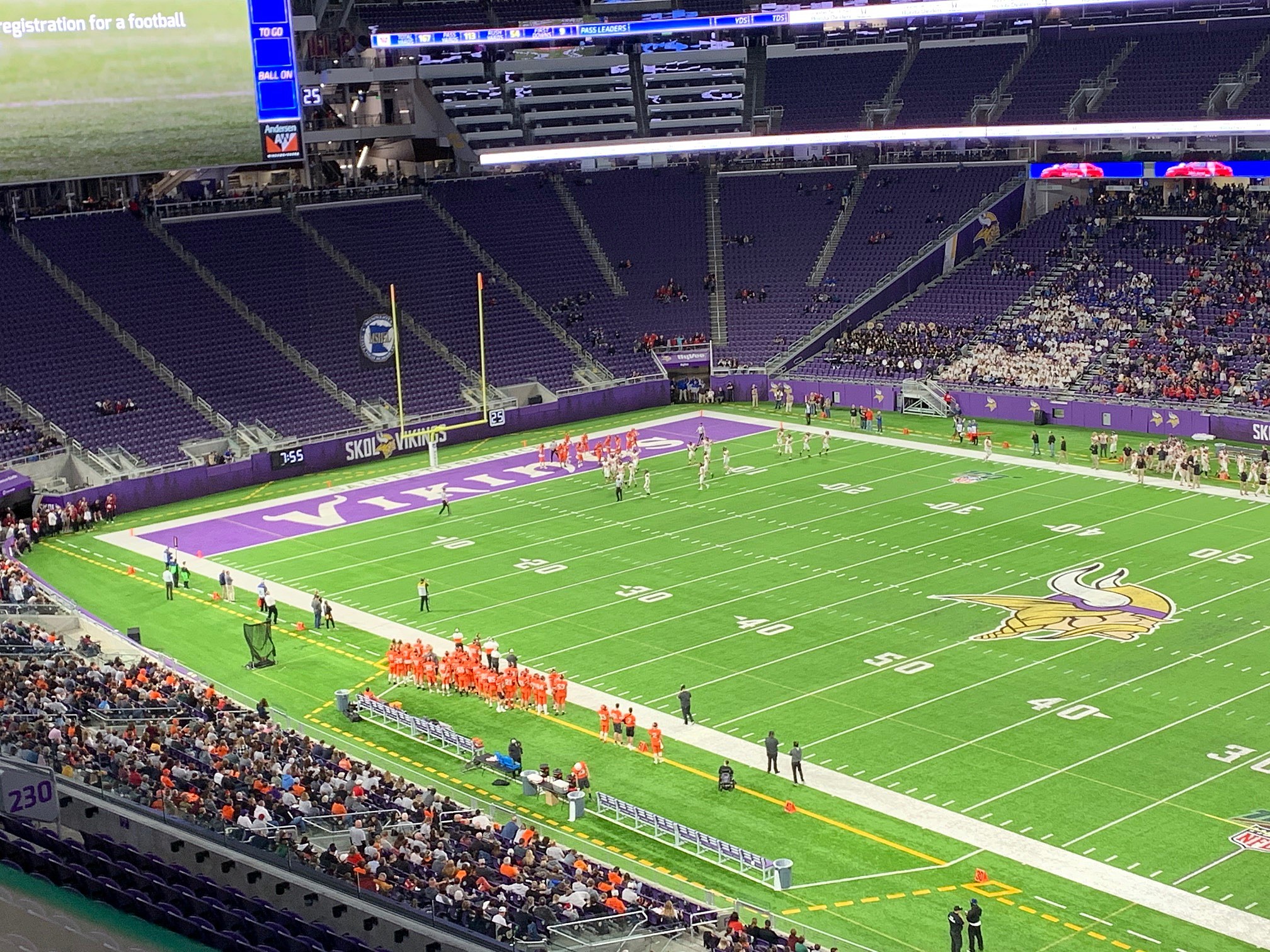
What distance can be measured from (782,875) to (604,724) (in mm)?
6640

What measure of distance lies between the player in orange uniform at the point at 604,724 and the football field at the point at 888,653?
68 cm

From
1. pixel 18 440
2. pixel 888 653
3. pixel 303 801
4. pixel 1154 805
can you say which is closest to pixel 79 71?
pixel 18 440

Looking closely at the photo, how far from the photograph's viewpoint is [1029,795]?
2714 cm

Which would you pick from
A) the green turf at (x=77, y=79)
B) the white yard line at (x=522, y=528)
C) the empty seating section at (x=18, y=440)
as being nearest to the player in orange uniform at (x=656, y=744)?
the white yard line at (x=522, y=528)

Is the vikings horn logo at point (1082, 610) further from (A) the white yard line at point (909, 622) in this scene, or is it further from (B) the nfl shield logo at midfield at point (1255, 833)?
(B) the nfl shield logo at midfield at point (1255, 833)

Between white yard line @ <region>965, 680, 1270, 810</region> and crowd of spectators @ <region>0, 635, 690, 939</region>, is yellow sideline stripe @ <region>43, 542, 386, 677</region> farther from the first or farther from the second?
white yard line @ <region>965, 680, 1270, 810</region>

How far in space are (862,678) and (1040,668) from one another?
365 centimetres

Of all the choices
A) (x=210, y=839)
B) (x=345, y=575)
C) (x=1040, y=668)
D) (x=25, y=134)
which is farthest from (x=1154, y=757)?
(x=25, y=134)

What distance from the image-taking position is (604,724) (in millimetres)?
30406

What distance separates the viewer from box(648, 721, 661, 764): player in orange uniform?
1142 inches

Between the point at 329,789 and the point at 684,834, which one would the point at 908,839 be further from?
the point at 329,789

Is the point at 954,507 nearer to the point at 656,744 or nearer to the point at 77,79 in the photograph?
the point at 656,744

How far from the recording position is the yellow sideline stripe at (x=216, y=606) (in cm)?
3556

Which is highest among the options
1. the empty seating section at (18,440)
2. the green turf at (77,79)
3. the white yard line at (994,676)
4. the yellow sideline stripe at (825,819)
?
the green turf at (77,79)
